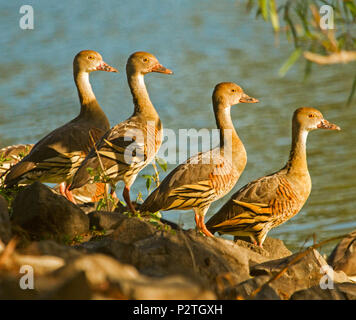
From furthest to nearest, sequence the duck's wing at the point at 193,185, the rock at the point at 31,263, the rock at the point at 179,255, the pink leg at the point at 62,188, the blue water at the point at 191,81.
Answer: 1. the blue water at the point at 191,81
2. the pink leg at the point at 62,188
3. the duck's wing at the point at 193,185
4. the rock at the point at 179,255
5. the rock at the point at 31,263

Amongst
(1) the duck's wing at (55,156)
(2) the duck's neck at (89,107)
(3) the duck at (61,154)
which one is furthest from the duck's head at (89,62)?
(1) the duck's wing at (55,156)

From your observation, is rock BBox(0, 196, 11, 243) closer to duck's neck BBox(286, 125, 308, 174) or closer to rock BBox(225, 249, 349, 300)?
rock BBox(225, 249, 349, 300)

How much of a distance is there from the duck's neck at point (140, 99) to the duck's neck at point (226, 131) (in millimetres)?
825

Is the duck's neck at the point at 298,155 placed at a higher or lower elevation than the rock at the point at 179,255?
higher

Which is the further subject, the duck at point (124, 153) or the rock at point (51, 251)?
the duck at point (124, 153)

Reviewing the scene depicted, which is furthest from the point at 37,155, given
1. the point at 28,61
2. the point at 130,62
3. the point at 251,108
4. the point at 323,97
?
the point at 28,61

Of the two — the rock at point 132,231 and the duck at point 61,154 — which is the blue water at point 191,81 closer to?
the duck at point 61,154

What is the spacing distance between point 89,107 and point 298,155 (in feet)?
10.1

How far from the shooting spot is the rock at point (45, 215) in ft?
22.5

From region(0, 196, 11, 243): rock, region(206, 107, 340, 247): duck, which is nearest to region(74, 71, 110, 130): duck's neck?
region(206, 107, 340, 247): duck

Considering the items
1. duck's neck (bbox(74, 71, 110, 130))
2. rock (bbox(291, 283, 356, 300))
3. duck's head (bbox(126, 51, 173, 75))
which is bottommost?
rock (bbox(291, 283, 356, 300))

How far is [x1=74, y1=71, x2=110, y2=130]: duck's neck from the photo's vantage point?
34.8ft

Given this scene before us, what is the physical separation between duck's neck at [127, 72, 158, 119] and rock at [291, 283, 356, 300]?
13.2ft

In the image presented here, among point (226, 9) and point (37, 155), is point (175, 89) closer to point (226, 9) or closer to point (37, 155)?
point (226, 9)
